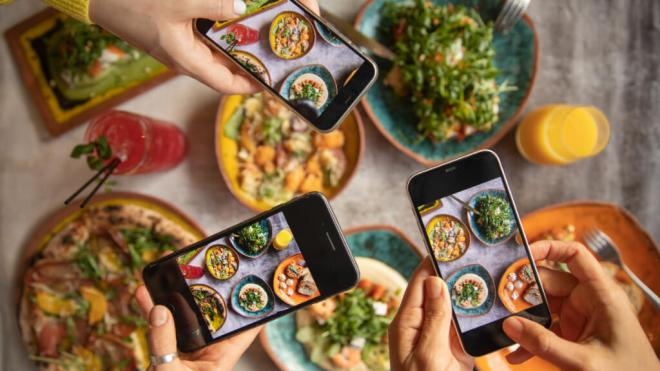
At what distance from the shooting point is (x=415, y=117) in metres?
2.32

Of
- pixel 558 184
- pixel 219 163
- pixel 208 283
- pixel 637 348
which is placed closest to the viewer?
pixel 637 348

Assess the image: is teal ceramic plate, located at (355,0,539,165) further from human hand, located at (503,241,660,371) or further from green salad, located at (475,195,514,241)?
human hand, located at (503,241,660,371)

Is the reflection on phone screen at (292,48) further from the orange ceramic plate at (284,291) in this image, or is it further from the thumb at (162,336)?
the thumb at (162,336)

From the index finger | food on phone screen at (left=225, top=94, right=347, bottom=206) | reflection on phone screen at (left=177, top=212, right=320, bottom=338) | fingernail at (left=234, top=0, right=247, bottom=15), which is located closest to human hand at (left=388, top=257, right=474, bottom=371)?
reflection on phone screen at (left=177, top=212, right=320, bottom=338)

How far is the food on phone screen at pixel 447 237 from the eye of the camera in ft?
6.12

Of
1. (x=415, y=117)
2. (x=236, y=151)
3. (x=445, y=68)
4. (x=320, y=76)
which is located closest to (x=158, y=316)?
(x=236, y=151)

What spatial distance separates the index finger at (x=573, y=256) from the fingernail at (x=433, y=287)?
0.47 meters

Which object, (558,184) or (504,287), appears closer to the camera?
(504,287)

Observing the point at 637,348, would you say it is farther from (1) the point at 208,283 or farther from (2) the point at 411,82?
(1) the point at 208,283

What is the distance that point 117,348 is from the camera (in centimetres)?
226

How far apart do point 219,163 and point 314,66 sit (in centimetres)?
67

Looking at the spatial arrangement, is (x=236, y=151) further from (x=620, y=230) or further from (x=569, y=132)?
(x=620, y=230)

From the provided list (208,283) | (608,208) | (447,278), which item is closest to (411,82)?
(447,278)

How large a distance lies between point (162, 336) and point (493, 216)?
135 centimetres
